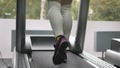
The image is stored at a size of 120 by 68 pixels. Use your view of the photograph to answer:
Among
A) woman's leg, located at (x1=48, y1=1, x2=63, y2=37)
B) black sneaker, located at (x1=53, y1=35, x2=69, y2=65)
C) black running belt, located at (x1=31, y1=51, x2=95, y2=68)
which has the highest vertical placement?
woman's leg, located at (x1=48, y1=1, x2=63, y2=37)

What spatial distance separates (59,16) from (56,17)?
3 centimetres

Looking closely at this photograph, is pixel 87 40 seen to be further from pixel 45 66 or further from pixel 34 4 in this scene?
pixel 45 66

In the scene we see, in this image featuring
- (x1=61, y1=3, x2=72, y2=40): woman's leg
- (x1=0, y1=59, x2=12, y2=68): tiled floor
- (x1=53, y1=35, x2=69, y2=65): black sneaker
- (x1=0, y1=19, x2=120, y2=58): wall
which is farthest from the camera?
(x1=0, y1=19, x2=120, y2=58): wall

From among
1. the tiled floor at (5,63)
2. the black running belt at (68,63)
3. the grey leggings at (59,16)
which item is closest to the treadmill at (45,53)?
the black running belt at (68,63)

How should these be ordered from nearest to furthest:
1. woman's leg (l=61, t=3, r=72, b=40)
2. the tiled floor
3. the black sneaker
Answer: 1. the black sneaker
2. woman's leg (l=61, t=3, r=72, b=40)
3. the tiled floor

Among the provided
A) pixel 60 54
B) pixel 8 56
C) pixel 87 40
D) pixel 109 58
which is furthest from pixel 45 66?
pixel 87 40

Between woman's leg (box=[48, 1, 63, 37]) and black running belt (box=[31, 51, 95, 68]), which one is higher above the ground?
woman's leg (box=[48, 1, 63, 37])

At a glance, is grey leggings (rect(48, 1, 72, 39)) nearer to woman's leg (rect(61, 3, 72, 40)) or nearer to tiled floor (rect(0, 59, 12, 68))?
woman's leg (rect(61, 3, 72, 40))

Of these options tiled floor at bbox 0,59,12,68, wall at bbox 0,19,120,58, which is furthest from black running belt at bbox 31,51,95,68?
wall at bbox 0,19,120,58

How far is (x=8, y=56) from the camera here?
187 inches

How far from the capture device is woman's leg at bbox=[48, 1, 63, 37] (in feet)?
7.05

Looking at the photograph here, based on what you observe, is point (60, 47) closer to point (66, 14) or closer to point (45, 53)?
A: point (66, 14)

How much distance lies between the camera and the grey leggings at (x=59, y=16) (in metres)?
2.15

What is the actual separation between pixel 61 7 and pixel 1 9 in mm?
2670
